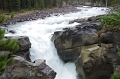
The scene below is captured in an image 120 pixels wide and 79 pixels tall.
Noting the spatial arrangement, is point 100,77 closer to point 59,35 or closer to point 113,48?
point 113,48

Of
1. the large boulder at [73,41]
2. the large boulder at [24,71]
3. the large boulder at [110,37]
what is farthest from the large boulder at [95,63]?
the large boulder at [24,71]

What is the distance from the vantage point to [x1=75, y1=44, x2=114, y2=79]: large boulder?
11.3 metres

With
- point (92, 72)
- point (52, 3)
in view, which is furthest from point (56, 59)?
point (52, 3)

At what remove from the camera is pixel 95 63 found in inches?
448

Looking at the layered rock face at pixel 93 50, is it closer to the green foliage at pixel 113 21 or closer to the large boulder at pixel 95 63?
the large boulder at pixel 95 63

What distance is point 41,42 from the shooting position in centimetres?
1578

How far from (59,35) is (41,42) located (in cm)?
222

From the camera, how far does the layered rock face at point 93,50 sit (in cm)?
1091

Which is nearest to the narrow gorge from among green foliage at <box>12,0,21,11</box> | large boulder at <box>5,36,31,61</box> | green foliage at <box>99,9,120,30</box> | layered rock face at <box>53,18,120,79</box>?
layered rock face at <box>53,18,120,79</box>

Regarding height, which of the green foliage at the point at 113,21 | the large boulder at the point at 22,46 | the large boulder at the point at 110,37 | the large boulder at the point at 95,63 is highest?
the green foliage at the point at 113,21

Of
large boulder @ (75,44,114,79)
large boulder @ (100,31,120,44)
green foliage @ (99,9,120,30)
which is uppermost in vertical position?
green foliage @ (99,9,120,30)

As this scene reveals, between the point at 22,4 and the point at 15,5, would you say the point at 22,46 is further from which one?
the point at 22,4

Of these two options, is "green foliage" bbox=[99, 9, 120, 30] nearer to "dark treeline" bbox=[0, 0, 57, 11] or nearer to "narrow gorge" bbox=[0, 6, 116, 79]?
"narrow gorge" bbox=[0, 6, 116, 79]

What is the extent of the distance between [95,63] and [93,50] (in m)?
0.76
